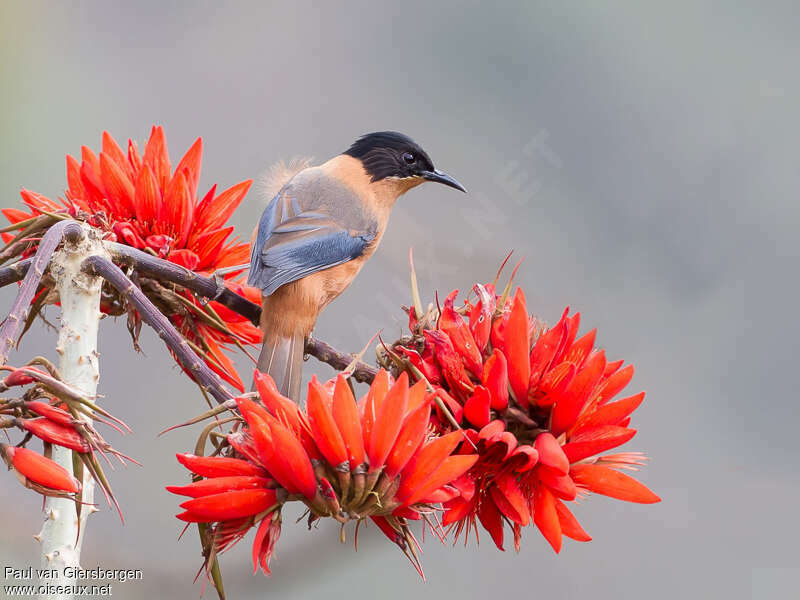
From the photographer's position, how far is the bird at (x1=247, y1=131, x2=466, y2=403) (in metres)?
0.93

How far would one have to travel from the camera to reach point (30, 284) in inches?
24.0

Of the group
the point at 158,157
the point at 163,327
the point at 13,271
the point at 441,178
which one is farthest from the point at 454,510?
the point at 441,178

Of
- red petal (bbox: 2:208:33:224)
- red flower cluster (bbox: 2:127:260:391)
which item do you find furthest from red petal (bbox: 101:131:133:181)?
red petal (bbox: 2:208:33:224)

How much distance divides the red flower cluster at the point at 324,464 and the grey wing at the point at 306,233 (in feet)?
1.30

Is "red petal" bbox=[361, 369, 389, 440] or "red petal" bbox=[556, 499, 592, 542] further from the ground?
"red petal" bbox=[361, 369, 389, 440]

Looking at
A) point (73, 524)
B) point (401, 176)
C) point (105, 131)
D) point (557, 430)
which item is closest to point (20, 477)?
point (73, 524)

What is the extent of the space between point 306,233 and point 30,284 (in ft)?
1.82

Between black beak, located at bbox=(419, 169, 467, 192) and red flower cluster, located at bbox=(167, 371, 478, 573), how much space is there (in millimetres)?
833

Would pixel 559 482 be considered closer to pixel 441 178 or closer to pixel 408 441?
pixel 408 441

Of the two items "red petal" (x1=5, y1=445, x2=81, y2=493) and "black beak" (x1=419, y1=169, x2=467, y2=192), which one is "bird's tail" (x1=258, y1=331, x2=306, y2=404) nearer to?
"red petal" (x1=5, y1=445, x2=81, y2=493)

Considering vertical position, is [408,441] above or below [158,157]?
below

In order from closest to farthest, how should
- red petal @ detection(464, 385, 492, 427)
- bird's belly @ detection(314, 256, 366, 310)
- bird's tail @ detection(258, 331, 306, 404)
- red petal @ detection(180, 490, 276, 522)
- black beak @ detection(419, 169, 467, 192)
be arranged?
red petal @ detection(180, 490, 276, 522) < red petal @ detection(464, 385, 492, 427) < bird's tail @ detection(258, 331, 306, 404) < bird's belly @ detection(314, 256, 366, 310) < black beak @ detection(419, 169, 467, 192)

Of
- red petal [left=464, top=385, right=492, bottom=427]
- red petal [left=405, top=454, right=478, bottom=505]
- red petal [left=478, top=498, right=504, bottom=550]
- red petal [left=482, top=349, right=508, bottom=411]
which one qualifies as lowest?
red petal [left=478, top=498, right=504, bottom=550]

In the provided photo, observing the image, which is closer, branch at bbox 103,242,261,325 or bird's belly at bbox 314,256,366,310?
branch at bbox 103,242,261,325
